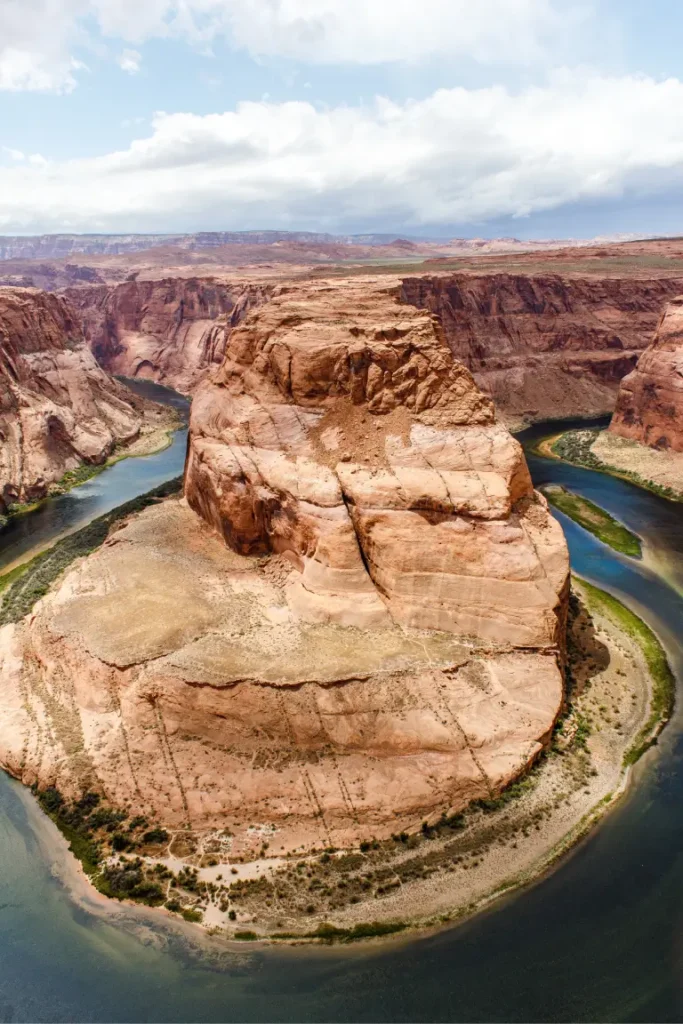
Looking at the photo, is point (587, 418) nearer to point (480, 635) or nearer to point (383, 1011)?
point (480, 635)

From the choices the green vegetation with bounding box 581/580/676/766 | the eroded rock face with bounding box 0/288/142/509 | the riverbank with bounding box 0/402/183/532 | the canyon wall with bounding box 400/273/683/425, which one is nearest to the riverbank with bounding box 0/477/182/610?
the riverbank with bounding box 0/402/183/532

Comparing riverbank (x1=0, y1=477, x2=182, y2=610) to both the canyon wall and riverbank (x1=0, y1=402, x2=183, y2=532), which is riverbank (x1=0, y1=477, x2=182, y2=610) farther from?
the canyon wall

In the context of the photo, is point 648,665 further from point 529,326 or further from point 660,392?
point 529,326

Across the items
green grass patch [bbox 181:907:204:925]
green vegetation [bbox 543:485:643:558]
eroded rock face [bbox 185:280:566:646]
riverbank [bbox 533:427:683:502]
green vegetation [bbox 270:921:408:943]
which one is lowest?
green grass patch [bbox 181:907:204:925]

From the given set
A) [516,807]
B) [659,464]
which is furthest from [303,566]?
[659,464]

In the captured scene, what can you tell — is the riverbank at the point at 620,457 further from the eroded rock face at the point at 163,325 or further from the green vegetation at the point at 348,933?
the eroded rock face at the point at 163,325

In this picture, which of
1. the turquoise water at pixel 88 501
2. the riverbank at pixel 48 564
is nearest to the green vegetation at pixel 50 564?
the riverbank at pixel 48 564

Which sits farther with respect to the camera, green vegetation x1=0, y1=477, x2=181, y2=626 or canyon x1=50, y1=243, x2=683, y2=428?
A: canyon x1=50, y1=243, x2=683, y2=428

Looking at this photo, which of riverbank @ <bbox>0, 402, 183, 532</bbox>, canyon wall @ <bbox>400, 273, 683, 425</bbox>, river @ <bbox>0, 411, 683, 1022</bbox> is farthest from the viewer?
canyon wall @ <bbox>400, 273, 683, 425</bbox>
